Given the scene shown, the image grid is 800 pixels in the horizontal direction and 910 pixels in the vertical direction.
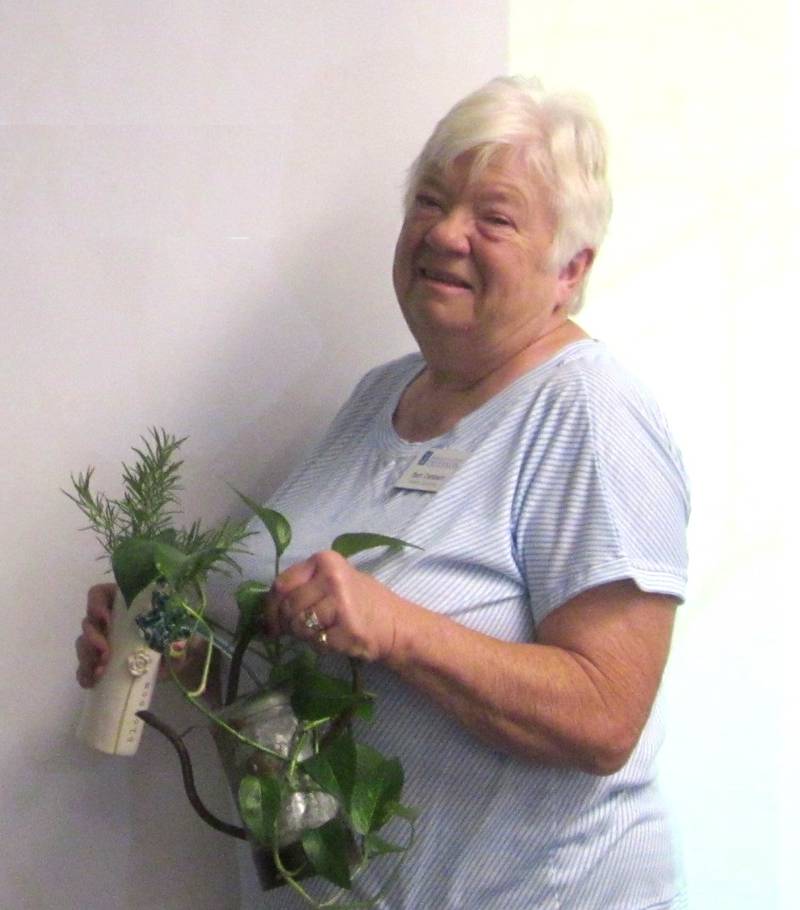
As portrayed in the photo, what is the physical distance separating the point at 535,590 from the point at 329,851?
0.28 meters

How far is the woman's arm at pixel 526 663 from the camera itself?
973mm

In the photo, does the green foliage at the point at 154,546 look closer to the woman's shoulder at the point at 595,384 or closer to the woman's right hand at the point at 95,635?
the woman's right hand at the point at 95,635

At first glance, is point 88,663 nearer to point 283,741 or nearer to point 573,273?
point 283,741

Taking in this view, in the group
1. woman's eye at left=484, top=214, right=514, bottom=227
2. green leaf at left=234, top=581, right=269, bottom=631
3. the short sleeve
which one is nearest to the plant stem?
green leaf at left=234, top=581, right=269, bottom=631

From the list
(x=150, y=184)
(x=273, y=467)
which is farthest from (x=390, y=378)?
(x=150, y=184)

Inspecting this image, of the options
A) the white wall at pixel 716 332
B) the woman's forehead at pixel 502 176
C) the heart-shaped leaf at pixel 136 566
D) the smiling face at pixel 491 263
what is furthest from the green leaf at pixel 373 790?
the white wall at pixel 716 332

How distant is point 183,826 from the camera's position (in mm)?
1426

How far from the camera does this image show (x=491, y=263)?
1184 millimetres

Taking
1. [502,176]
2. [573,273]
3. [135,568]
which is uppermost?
[502,176]

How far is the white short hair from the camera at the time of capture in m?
1.19

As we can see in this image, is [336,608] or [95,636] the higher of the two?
[336,608]

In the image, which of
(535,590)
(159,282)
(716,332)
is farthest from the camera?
(716,332)

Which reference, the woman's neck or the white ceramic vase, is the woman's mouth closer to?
the woman's neck

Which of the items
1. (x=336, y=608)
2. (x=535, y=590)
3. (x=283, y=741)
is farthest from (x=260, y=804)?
(x=535, y=590)
